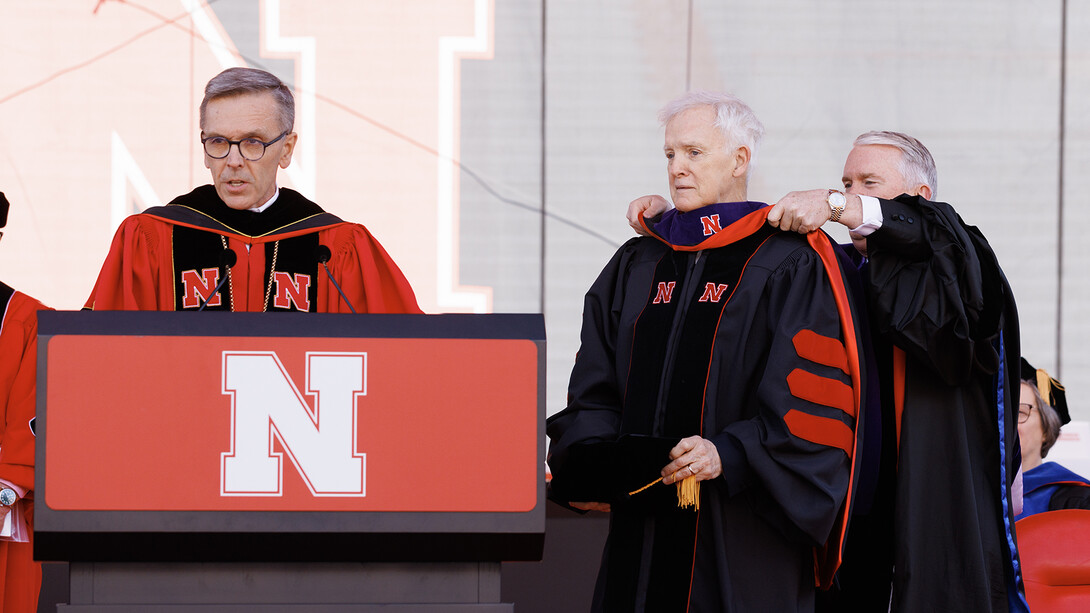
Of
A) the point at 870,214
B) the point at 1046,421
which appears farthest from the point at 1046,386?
the point at 870,214

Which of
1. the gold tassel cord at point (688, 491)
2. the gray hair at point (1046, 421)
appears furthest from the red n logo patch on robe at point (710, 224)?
the gray hair at point (1046, 421)

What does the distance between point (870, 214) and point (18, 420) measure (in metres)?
2.09

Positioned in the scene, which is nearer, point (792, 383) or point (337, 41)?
point (792, 383)

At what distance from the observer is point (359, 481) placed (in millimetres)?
1829

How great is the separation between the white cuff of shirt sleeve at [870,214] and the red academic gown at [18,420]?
1.98 m

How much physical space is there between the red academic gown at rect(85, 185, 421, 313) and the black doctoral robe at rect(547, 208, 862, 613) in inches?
23.0

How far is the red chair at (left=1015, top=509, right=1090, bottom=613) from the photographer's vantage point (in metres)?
3.24

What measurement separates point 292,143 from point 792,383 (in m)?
1.32

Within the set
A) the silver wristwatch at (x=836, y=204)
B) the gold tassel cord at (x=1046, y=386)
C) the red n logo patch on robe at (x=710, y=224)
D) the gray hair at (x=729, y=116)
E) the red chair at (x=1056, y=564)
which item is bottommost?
the red chair at (x=1056, y=564)

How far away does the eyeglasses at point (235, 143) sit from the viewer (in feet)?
8.82

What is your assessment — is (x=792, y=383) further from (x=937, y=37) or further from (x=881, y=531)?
(x=937, y=37)

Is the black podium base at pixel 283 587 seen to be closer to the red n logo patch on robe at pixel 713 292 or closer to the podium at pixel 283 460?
the podium at pixel 283 460

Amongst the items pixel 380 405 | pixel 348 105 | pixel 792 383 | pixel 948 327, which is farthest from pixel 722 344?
pixel 348 105

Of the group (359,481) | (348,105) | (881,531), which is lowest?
(881,531)
